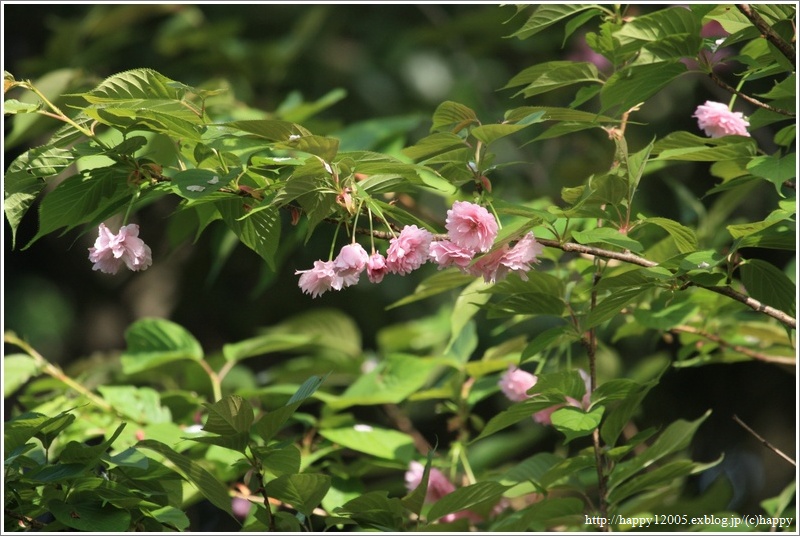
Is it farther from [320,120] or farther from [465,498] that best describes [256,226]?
[320,120]

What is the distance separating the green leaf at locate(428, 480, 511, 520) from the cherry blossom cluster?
215mm

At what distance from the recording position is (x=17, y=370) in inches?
52.4

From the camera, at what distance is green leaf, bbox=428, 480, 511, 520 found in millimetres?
866

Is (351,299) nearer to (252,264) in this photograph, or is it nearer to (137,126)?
(252,264)

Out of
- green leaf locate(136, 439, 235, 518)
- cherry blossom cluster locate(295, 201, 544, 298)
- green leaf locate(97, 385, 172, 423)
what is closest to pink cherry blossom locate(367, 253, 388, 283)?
cherry blossom cluster locate(295, 201, 544, 298)

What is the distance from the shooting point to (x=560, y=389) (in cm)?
92

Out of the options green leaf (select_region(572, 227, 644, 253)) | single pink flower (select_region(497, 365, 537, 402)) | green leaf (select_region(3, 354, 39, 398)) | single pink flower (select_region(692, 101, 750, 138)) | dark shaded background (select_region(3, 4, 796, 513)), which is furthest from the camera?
dark shaded background (select_region(3, 4, 796, 513))

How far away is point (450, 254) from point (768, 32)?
34 centimetres

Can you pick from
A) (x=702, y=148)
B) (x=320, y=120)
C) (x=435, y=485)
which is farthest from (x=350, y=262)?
(x=320, y=120)

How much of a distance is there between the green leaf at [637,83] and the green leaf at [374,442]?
0.57 metres

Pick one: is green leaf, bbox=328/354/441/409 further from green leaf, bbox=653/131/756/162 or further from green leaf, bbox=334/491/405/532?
green leaf, bbox=653/131/756/162

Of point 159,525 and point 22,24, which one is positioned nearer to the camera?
point 159,525

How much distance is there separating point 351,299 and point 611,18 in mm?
1904

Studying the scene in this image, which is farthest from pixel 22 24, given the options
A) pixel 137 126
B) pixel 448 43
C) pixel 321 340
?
pixel 137 126
